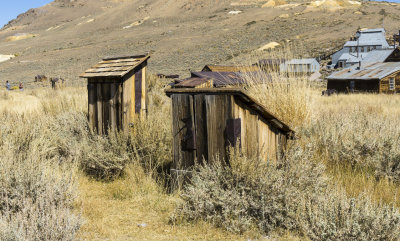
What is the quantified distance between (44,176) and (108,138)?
1.99 metres

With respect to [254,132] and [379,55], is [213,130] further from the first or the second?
[379,55]

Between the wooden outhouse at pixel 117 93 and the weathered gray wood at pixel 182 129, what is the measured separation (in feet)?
5.52

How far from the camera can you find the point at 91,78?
21.1 ft

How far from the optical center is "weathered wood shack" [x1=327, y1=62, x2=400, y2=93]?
1085 inches

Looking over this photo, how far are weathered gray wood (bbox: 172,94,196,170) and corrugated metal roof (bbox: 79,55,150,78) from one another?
168 cm

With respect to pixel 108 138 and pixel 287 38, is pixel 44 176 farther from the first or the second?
pixel 287 38

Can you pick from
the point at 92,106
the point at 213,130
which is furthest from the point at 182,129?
the point at 92,106

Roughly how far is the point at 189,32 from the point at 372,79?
51297mm

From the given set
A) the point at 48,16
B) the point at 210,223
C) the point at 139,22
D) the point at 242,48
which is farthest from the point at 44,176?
the point at 48,16

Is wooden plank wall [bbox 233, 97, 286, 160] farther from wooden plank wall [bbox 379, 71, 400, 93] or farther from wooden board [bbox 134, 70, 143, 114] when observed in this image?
wooden plank wall [bbox 379, 71, 400, 93]

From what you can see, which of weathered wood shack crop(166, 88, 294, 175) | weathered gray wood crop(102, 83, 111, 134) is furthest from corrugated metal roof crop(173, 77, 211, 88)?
weathered gray wood crop(102, 83, 111, 134)

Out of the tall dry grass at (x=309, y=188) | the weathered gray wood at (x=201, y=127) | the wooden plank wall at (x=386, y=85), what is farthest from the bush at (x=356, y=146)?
the wooden plank wall at (x=386, y=85)

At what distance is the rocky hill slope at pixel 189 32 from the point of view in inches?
2085

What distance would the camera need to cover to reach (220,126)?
419 cm
